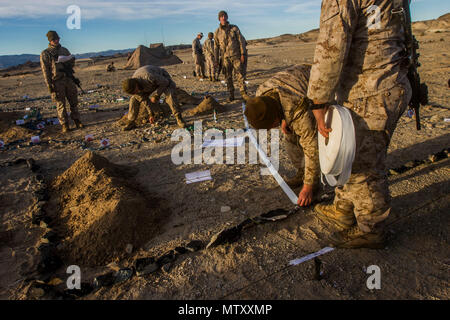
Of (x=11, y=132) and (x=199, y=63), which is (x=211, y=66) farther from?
(x=11, y=132)

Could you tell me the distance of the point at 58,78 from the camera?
6.71m

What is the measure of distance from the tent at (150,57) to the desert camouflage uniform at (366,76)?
20.1 m

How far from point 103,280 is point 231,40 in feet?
24.1

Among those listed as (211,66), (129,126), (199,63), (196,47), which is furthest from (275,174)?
(196,47)

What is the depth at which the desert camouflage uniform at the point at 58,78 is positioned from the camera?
6555mm

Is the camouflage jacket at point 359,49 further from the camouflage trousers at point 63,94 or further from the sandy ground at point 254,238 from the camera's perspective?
the camouflage trousers at point 63,94

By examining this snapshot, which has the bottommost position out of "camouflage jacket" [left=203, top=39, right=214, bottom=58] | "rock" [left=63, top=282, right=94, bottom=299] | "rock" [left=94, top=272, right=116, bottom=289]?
"rock" [left=63, top=282, right=94, bottom=299]

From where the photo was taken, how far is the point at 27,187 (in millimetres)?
4273

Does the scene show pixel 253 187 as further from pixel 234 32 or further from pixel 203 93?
pixel 203 93

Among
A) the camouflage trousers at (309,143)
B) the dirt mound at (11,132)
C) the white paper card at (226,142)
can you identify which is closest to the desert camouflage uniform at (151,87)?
the white paper card at (226,142)

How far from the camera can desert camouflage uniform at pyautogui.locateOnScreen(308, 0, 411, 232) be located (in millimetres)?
1912

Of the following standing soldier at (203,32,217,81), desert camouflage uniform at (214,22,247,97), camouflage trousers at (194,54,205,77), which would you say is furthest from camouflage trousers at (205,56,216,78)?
desert camouflage uniform at (214,22,247,97)

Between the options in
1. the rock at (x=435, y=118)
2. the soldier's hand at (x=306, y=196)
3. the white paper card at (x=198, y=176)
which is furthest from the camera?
the rock at (x=435, y=118)

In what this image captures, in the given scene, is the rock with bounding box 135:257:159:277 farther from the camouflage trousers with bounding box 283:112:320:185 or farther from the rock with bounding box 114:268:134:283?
the camouflage trousers with bounding box 283:112:320:185
